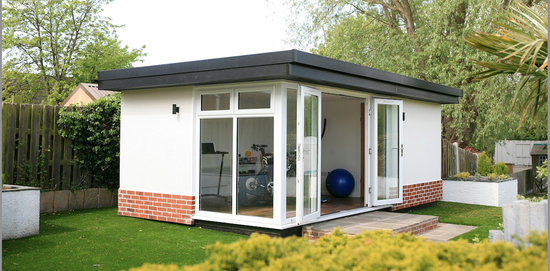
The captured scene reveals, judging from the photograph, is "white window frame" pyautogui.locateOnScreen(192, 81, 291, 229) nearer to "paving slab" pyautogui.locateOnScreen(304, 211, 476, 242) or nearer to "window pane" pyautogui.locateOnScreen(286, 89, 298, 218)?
"window pane" pyautogui.locateOnScreen(286, 89, 298, 218)

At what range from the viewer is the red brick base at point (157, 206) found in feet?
24.4

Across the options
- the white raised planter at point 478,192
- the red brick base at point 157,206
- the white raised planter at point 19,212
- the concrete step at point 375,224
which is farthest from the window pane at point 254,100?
the white raised planter at point 478,192

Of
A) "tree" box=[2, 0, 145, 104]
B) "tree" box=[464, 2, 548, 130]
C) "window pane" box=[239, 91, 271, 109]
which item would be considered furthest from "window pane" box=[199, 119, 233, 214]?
"tree" box=[2, 0, 145, 104]

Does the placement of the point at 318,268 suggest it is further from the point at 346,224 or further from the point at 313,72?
the point at 346,224

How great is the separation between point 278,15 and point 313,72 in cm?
1120

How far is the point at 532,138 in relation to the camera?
23.9 meters

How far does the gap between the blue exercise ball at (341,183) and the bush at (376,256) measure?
7003mm

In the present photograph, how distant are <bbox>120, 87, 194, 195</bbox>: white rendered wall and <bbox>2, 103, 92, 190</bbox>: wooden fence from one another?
1.52m

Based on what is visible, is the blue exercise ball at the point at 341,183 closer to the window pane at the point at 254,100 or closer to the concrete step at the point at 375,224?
the concrete step at the point at 375,224

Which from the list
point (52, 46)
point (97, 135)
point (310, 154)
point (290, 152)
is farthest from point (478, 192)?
point (52, 46)

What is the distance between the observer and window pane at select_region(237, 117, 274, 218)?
670 centimetres

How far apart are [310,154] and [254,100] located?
117 centimetres

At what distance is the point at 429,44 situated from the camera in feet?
51.7

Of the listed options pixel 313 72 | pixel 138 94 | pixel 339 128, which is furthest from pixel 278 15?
pixel 313 72
